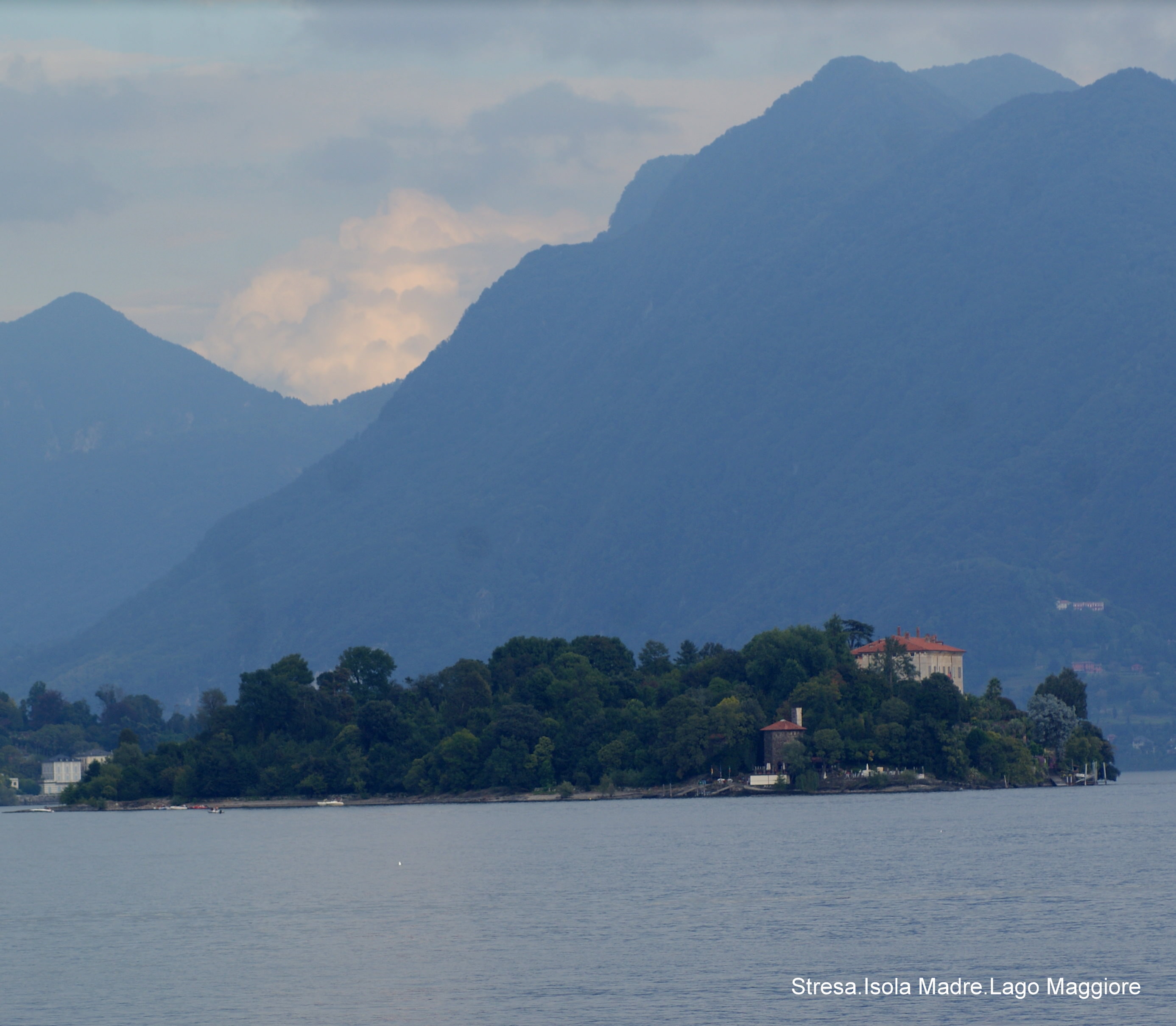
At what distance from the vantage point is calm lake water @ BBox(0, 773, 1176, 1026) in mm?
70562

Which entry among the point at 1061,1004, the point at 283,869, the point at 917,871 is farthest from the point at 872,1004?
the point at 283,869

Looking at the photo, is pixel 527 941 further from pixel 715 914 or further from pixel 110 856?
pixel 110 856

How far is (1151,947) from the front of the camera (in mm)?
80625

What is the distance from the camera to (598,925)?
92.4 metres

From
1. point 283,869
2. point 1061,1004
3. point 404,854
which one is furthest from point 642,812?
point 1061,1004

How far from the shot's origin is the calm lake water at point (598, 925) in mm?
70562

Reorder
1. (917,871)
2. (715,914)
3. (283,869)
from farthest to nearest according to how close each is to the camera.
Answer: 1. (283,869)
2. (917,871)
3. (715,914)

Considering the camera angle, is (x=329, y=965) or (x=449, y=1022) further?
(x=329, y=965)

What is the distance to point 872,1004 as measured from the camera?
70.0 meters

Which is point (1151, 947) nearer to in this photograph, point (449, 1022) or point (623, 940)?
point (623, 940)

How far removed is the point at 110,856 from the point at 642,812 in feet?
185

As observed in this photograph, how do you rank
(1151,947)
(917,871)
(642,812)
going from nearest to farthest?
(1151,947), (917,871), (642,812)

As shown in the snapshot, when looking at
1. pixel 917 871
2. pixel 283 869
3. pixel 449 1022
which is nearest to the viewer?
pixel 449 1022

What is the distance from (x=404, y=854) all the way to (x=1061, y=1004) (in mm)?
76864
